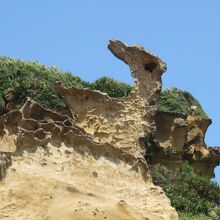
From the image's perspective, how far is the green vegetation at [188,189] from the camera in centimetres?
1839

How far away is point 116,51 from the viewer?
59.1ft

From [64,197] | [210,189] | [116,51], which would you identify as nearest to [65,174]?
[64,197]

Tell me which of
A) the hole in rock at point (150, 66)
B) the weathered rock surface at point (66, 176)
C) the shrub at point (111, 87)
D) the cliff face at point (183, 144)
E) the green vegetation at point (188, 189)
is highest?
the shrub at point (111, 87)

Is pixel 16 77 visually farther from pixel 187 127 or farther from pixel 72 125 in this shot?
pixel 72 125

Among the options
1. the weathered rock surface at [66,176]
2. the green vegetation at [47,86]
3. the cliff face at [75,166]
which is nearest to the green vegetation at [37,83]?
the green vegetation at [47,86]

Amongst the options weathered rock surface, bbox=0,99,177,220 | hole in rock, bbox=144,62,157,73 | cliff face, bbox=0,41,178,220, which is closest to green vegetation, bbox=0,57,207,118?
hole in rock, bbox=144,62,157,73

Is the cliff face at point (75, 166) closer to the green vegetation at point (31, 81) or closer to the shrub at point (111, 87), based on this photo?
the green vegetation at point (31, 81)

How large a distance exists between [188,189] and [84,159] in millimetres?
6449

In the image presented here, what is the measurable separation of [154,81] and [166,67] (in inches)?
19.6

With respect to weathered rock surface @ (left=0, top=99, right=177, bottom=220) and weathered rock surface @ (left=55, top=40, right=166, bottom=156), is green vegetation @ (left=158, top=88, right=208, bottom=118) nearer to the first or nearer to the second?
weathered rock surface @ (left=55, top=40, right=166, bottom=156)

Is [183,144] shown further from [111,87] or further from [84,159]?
[84,159]

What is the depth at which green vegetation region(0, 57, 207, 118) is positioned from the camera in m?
19.6

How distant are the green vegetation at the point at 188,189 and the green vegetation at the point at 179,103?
1.94 m

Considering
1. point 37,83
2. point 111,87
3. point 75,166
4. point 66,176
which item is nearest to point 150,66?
point 111,87
